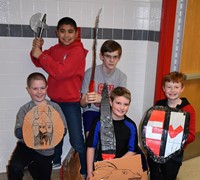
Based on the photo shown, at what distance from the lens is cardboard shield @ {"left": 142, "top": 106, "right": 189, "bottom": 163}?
5.45 ft

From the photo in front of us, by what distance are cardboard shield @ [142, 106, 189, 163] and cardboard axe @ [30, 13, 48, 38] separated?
1.13 metres

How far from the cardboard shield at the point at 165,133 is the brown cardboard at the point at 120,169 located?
173 millimetres

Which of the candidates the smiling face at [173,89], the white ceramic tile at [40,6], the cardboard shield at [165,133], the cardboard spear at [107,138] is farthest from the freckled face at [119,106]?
the white ceramic tile at [40,6]

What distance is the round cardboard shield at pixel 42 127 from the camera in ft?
5.76

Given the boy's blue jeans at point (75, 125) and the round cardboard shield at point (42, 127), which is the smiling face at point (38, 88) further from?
the boy's blue jeans at point (75, 125)

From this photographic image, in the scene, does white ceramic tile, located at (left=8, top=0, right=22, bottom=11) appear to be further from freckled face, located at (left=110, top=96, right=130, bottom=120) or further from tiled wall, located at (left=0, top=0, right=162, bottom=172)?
freckled face, located at (left=110, top=96, right=130, bottom=120)

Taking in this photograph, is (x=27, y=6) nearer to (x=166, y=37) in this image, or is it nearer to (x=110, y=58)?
(x=110, y=58)

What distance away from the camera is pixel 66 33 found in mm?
1921

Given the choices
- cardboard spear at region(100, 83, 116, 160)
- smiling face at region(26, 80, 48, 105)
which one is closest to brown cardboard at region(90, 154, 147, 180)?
cardboard spear at region(100, 83, 116, 160)

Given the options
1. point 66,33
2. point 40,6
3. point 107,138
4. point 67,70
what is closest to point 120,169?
point 107,138

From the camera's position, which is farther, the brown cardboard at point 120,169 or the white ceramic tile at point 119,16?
the white ceramic tile at point 119,16

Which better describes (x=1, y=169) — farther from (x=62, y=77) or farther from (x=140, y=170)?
(x=140, y=170)

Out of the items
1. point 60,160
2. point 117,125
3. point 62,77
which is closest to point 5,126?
point 60,160

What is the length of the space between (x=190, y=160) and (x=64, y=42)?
1.77 metres
